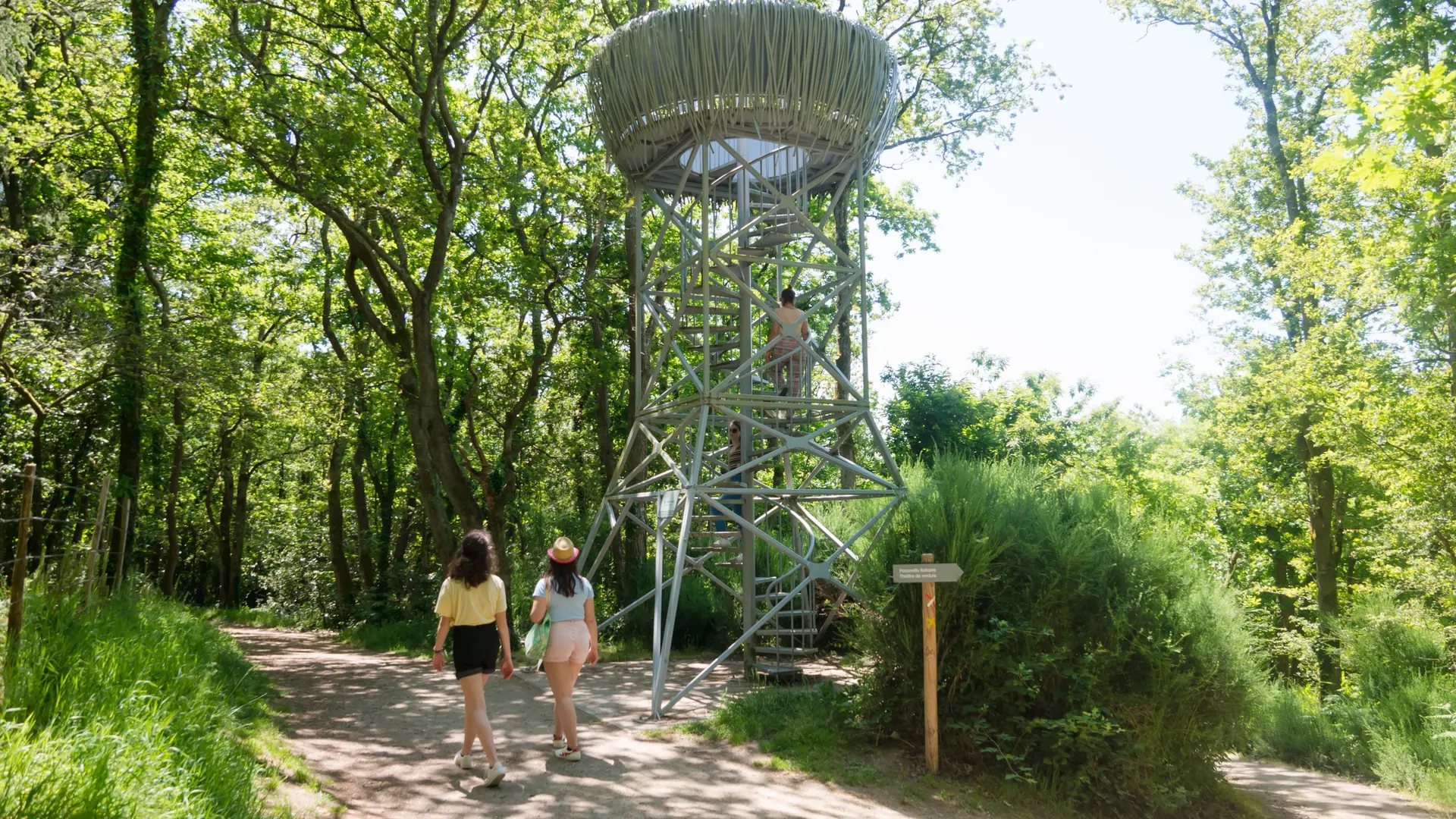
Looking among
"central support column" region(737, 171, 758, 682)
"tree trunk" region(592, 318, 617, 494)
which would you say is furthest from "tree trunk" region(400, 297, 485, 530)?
"central support column" region(737, 171, 758, 682)

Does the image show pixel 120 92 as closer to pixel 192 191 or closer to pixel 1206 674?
pixel 192 191

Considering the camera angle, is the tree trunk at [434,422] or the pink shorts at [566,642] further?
the tree trunk at [434,422]

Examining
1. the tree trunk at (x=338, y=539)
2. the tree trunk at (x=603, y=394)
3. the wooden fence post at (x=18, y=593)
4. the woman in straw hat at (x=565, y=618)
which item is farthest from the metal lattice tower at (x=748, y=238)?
the tree trunk at (x=338, y=539)

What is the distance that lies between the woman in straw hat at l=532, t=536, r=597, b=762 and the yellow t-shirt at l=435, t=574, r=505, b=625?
0.38m

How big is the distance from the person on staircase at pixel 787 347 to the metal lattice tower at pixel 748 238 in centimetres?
4

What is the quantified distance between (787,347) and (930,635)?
201 inches

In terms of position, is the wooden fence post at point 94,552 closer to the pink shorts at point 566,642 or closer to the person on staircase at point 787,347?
the pink shorts at point 566,642

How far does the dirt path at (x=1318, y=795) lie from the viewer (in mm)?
8219

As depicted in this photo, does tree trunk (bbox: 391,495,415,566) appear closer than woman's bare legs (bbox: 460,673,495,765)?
No

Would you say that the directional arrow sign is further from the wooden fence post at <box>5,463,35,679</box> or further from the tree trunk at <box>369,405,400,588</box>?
the tree trunk at <box>369,405,400,588</box>

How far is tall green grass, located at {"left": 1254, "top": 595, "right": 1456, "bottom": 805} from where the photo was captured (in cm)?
999

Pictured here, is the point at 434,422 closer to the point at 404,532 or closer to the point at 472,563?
the point at 472,563

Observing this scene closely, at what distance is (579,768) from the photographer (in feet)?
22.6

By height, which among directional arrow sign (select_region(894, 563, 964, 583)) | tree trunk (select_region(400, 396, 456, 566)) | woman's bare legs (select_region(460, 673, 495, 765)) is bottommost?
woman's bare legs (select_region(460, 673, 495, 765))
